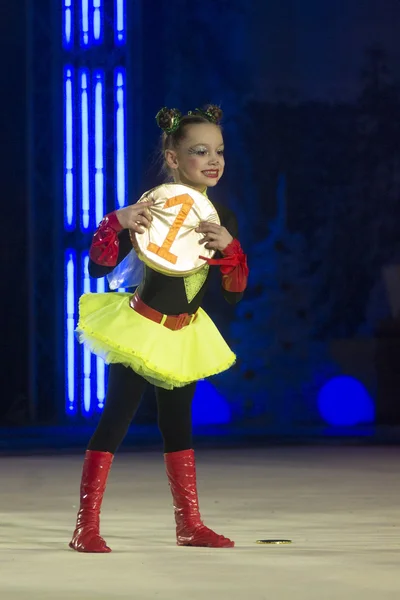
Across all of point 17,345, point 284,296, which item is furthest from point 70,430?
point 284,296

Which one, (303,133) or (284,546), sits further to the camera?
(303,133)

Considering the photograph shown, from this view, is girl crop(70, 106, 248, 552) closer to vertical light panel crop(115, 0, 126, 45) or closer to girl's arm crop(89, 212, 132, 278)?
girl's arm crop(89, 212, 132, 278)

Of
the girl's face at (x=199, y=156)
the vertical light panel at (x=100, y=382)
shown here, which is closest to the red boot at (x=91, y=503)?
the girl's face at (x=199, y=156)

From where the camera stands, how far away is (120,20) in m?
10.2

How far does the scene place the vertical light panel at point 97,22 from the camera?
10266 mm

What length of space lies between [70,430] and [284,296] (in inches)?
84.6

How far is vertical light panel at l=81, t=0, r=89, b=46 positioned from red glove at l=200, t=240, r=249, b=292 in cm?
675

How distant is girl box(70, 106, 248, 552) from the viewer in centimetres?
378

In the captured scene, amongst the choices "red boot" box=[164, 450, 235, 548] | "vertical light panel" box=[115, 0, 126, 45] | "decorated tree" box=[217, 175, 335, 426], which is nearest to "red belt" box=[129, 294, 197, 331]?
"red boot" box=[164, 450, 235, 548]

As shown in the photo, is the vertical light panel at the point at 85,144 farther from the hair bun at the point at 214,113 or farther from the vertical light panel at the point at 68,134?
the hair bun at the point at 214,113

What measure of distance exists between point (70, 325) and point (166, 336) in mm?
6546

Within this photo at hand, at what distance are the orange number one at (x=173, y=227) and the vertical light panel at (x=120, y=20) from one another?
663cm

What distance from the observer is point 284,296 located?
10.9 meters

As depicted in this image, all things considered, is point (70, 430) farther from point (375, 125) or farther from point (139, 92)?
point (375, 125)
